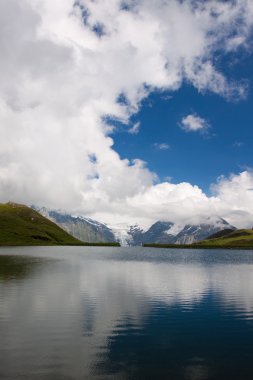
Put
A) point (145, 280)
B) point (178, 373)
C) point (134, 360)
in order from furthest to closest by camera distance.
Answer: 1. point (145, 280)
2. point (134, 360)
3. point (178, 373)

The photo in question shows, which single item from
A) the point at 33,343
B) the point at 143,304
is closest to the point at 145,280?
the point at 143,304

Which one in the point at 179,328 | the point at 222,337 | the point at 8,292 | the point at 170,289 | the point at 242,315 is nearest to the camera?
the point at 222,337

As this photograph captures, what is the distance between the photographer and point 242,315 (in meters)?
44.8

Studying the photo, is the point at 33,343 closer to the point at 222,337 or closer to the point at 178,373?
the point at 178,373

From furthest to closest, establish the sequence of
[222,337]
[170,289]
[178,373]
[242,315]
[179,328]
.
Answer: [170,289] < [242,315] < [179,328] < [222,337] < [178,373]

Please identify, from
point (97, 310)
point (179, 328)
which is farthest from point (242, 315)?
point (97, 310)

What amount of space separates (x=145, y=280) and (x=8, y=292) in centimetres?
3016

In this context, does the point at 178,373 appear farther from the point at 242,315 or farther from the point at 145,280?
the point at 145,280

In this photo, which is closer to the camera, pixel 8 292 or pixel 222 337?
pixel 222 337

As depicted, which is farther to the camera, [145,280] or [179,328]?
[145,280]

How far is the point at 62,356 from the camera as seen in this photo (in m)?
27.7

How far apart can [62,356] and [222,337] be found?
15011mm

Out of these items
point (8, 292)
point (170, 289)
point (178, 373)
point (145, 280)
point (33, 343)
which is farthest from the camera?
point (145, 280)

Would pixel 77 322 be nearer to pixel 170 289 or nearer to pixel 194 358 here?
pixel 194 358
